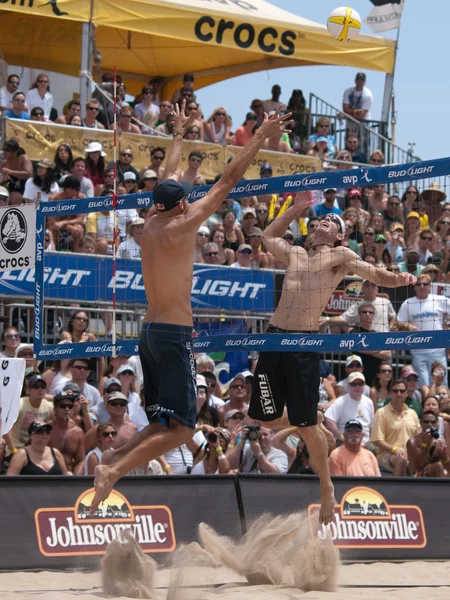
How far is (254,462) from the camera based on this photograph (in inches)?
393

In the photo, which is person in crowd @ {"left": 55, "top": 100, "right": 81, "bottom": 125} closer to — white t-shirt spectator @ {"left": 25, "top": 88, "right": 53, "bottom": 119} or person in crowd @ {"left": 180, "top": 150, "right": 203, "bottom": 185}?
white t-shirt spectator @ {"left": 25, "top": 88, "right": 53, "bottom": 119}

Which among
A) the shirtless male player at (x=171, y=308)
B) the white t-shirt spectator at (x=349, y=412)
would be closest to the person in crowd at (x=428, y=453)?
the white t-shirt spectator at (x=349, y=412)

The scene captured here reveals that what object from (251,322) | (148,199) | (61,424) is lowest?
(61,424)

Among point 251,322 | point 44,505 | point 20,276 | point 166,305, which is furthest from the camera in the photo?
point 251,322

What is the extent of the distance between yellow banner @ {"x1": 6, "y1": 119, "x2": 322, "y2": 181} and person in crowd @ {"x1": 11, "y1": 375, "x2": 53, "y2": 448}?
15.4ft

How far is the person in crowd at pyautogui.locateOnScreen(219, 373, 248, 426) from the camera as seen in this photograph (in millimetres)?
10875

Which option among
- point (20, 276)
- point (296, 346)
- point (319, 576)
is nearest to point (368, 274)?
point (296, 346)

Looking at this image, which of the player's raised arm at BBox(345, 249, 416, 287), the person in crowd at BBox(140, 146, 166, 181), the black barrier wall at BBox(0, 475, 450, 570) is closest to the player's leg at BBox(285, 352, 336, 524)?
the black barrier wall at BBox(0, 475, 450, 570)

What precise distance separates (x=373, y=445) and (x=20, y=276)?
3.94 meters

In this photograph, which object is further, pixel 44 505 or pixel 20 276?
pixel 20 276

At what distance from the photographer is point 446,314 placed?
11680 millimetres

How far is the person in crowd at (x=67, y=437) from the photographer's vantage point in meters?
9.72

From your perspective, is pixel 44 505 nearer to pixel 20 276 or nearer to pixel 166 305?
pixel 166 305

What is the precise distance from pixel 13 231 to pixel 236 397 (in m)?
3.15
